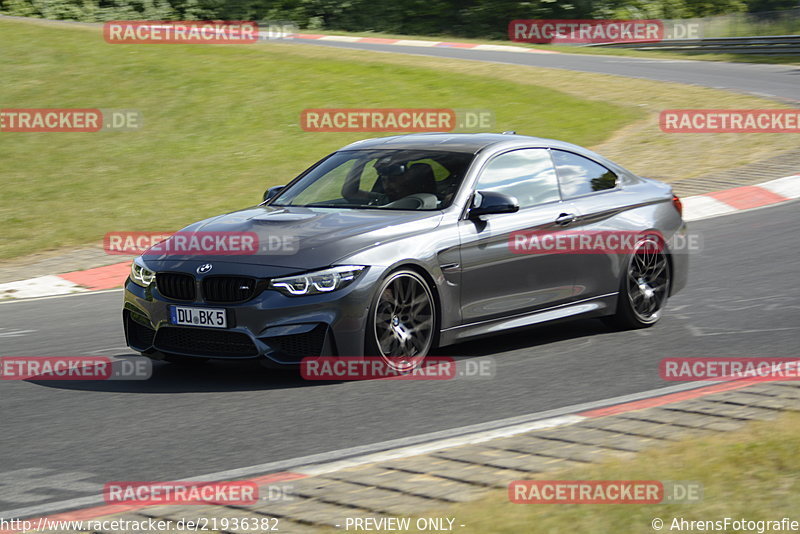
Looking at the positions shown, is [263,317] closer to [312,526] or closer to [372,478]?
[372,478]

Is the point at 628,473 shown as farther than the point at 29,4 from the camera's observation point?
No

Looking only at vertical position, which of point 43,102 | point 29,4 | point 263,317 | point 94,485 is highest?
point 29,4

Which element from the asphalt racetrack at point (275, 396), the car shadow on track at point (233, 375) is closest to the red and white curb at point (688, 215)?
the asphalt racetrack at point (275, 396)

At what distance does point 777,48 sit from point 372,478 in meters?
34.4

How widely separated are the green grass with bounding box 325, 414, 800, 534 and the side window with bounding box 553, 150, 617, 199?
11.7ft

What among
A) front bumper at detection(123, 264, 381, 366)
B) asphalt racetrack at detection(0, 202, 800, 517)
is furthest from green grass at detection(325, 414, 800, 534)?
front bumper at detection(123, 264, 381, 366)

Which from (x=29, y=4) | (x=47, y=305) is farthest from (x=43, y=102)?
(x=29, y=4)

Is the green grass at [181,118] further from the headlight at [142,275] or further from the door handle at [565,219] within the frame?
the door handle at [565,219]

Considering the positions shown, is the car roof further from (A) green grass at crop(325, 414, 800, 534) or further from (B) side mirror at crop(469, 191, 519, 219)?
(A) green grass at crop(325, 414, 800, 534)

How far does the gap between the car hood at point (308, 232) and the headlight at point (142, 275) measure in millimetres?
81

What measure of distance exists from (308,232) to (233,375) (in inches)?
42.0

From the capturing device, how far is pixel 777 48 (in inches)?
1427

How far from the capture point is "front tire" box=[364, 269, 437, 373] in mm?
7051

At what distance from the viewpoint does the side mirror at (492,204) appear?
7.61 metres
